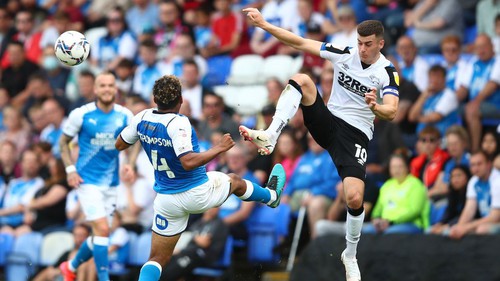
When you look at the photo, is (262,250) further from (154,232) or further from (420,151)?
(154,232)

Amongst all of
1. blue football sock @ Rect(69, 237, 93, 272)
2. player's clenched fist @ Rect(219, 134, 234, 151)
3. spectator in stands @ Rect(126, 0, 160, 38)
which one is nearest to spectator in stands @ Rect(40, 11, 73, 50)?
spectator in stands @ Rect(126, 0, 160, 38)

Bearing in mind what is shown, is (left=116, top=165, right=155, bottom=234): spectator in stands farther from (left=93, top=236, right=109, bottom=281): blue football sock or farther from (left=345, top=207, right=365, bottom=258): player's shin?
(left=345, top=207, right=365, bottom=258): player's shin

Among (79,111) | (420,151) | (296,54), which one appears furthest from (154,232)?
(296,54)

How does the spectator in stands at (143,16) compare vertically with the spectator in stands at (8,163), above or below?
above

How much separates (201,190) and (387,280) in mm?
4162

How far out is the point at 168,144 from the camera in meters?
12.0

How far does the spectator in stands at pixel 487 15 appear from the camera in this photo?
18.7 metres

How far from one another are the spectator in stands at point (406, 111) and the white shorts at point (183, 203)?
6.12 meters

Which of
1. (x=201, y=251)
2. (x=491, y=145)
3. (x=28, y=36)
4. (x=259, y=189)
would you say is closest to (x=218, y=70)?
(x=201, y=251)

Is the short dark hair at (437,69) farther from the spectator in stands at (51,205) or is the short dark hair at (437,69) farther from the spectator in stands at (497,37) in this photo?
the spectator in stands at (51,205)

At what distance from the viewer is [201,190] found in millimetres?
12391

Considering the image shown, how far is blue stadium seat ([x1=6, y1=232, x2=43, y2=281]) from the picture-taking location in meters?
19.1

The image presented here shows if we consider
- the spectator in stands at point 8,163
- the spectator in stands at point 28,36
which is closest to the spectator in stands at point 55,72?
the spectator in stands at point 28,36

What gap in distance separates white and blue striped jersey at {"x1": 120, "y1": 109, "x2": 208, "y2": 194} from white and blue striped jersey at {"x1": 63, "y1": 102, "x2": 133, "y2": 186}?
1.88m
